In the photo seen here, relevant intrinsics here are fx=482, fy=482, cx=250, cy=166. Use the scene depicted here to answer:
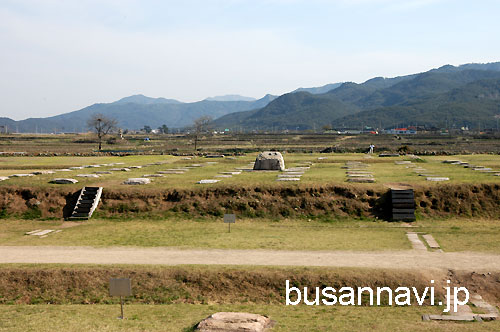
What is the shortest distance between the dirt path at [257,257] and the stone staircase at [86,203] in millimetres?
7903

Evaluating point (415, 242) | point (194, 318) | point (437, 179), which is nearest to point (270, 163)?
point (437, 179)

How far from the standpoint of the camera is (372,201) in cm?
3117

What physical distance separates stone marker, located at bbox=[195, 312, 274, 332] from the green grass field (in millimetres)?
409

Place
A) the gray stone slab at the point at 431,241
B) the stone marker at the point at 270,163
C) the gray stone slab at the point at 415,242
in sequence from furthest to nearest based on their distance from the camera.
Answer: the stone marker at the point at 270,163
the gray stone slab at the point at 431,241
the gray stone slab at the point at 415,242

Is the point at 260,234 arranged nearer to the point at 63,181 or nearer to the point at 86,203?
the point at 86,203

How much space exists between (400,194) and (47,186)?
79.6ft

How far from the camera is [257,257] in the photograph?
2138 cm

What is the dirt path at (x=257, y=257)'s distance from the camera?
20.0 metres

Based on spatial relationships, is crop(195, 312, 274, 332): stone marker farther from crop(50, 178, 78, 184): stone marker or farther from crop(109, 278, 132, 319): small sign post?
crop(50, 178, 78, 184): stone marker

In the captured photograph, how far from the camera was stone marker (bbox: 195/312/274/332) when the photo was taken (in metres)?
14.2

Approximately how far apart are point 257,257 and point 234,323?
272 inches

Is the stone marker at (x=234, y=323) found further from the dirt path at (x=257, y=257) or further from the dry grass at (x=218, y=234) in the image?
the dry grass at (x=218, y=234)

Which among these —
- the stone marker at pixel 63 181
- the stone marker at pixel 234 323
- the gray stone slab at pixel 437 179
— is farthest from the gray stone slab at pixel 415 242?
the stone marker at pixel 63 181

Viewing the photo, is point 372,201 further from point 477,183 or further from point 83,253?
point 83,253
